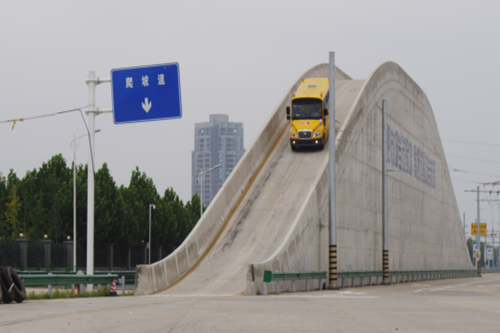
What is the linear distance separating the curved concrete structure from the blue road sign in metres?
5.33

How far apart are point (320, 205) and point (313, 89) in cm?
857

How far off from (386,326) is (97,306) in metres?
7.06

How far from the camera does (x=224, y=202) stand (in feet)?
106

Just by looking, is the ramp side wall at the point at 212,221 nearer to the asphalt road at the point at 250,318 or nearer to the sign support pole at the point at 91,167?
the sign support pole at the point at 91,167

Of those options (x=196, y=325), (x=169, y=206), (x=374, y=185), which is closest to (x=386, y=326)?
(x=196, y=325)

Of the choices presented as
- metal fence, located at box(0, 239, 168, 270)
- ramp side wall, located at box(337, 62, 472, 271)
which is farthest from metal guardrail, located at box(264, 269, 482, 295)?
metal fence, located at box(0, 239, 168, 270)

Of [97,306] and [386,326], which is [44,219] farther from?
[386,326]

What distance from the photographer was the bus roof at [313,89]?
124 feet

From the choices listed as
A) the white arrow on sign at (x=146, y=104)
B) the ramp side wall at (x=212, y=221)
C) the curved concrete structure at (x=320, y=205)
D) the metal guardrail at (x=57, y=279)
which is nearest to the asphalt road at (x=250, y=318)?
the metal guardrail at (x=57, y=279)

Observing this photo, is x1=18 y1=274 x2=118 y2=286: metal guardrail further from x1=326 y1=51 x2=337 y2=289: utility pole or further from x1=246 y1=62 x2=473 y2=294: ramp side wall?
x1=326 y1=51 x2=337 y2=289: utility pole

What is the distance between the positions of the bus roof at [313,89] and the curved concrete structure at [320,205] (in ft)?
7.08

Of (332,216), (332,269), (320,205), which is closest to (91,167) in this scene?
(332,216)

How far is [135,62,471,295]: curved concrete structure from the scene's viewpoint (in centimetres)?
2698

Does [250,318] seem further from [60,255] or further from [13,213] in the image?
[13,213]
